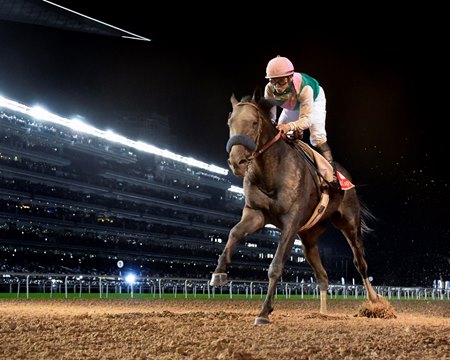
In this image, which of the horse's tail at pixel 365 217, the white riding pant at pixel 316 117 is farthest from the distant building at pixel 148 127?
the white riding pant at pixel 316 117

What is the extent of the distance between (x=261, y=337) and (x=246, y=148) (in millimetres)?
2392

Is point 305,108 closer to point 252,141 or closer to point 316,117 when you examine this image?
point 316,117

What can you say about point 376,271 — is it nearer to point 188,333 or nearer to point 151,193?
point 151,193

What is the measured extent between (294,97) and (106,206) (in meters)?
51.2

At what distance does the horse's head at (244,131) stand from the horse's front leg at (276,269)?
92cm

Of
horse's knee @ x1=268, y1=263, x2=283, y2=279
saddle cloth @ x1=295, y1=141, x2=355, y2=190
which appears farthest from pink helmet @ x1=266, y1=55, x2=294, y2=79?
horse's knee @ x1=268, y1=263, x2=283, y2=279

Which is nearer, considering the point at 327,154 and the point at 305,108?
the point at 305,108

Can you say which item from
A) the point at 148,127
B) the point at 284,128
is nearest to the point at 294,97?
the point at 284,128

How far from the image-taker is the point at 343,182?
9.86 m

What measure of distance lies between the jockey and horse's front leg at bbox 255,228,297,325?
1310 millimetres

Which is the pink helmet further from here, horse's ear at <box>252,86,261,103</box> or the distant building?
the distant building

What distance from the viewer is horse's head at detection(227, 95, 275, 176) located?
760 centimetres

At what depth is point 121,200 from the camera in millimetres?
61531

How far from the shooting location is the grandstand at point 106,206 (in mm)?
49156
